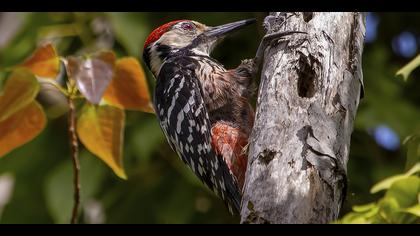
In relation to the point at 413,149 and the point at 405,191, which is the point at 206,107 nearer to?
the point at 413,149

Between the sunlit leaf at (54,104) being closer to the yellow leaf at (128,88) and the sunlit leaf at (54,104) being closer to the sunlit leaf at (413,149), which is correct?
the yellow leaf at (128,88)

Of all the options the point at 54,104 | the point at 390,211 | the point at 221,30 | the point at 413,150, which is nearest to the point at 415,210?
the point at 390,211

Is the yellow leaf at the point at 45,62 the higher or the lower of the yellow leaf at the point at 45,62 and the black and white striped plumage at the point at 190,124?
the higher

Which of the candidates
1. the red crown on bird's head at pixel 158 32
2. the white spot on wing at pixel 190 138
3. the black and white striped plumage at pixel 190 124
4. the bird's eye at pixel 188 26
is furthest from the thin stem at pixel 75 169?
the bird's eye at pixel 188 26

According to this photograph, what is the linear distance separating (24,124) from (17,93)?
0.12 meters

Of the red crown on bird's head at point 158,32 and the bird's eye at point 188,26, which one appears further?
the bird's eye at point 188,26

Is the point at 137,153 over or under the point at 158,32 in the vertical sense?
under

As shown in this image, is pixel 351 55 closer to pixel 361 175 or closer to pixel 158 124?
pixel 158 124

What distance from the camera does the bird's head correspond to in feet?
15.2

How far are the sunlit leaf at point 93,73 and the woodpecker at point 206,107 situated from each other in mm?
770

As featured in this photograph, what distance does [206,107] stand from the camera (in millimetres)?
4191

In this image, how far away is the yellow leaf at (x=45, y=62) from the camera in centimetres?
311

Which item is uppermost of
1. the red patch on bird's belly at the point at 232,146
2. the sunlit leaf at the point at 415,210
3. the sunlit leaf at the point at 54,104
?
the sunlit leaf at the point at 415,210

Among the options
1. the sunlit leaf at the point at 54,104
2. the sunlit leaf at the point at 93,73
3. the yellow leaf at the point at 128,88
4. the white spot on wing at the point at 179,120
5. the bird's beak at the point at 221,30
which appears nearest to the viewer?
the sunlit leaf at the point at 93,73
